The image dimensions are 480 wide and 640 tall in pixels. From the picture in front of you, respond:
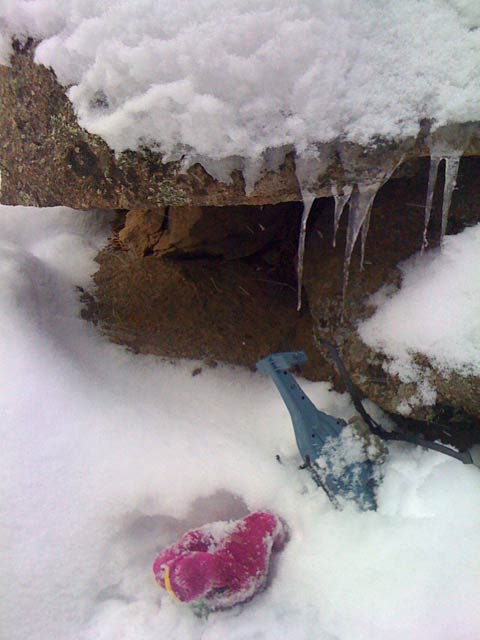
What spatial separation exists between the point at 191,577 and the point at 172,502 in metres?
0.34

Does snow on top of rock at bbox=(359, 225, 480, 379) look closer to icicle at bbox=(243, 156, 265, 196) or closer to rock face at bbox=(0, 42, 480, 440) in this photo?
rock face at bbox=(0, 42, 480, 440)

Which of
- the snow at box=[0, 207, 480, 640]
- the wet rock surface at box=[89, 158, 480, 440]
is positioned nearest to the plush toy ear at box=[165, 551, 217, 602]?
the snow at box=[0, 207, 480, 640]

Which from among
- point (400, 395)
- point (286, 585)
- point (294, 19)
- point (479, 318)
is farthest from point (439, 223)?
point (286, 585)

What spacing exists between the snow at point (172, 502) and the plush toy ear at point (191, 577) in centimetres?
12

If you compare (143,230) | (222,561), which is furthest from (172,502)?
(143,230)

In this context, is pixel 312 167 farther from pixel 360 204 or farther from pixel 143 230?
pixel 143 230

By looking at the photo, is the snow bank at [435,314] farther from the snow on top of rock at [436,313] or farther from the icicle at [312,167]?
the icicle at [312,167]

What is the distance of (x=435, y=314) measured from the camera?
64.8 inches

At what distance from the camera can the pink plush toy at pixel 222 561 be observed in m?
1.32

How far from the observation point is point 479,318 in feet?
5.11

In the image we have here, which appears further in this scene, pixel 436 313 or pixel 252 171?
pixel 436 313

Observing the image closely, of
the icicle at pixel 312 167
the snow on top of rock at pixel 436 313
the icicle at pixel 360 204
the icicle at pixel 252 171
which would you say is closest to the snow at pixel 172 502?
the snow on top of rock at pixel 436 313

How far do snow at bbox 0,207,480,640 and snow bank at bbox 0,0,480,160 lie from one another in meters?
0.62

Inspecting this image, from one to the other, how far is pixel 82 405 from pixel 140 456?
0.90 ft
